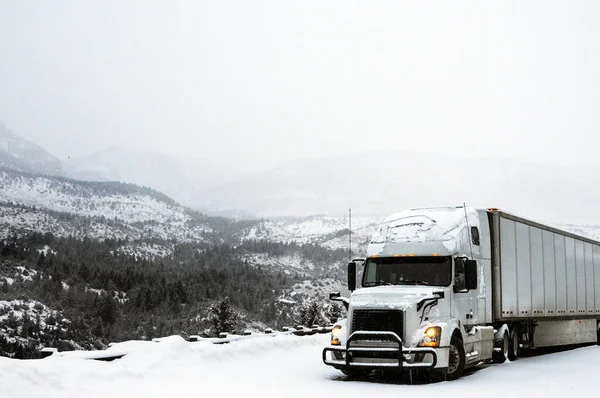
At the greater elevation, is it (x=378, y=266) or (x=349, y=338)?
(x=378, y=266)

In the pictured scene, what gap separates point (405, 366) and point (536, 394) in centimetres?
257

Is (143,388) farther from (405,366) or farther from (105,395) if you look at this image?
(405,366)

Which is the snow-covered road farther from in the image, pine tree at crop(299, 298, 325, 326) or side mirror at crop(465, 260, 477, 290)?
pine tree at crop(299, 298, 325, 326)

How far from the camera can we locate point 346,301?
634 inches

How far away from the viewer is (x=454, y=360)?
51.2ft

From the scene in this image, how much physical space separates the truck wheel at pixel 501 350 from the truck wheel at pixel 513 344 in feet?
1.54

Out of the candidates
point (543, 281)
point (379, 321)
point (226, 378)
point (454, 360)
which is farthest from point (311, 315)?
point (379, 321)

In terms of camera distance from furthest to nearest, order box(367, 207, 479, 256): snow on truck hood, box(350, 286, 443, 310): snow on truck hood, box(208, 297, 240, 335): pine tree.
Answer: box(208, 297, 240, 335): pine tree < box(367, 207, 479, 256): snow on truck hood < box(350, 286, 443, 310): snow on truck hood

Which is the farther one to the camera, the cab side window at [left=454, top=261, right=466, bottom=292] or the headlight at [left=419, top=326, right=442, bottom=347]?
the cab side window at [left=454, top=261, right=466, bottom=292]

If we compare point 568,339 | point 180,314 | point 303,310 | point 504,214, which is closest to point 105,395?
point 504,214

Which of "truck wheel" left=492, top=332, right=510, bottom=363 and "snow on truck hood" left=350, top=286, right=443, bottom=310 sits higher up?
"snow on truck hood" left=350, top=286, right=443, bottom=310

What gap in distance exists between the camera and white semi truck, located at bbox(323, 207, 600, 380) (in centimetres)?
1473

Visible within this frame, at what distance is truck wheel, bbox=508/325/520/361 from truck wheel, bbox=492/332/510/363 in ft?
1.54

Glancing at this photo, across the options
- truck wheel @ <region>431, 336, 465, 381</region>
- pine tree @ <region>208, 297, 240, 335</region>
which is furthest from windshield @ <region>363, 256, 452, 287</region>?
pine tree @ <region>208, 297, 240, 335</region>
